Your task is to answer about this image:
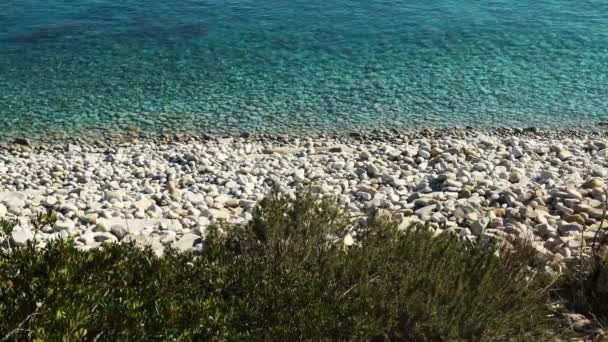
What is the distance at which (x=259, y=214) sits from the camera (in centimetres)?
681

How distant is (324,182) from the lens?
11.1 meters

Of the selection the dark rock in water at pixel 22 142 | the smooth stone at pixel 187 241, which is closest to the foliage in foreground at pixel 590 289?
the smooth stone at pixel 187 241

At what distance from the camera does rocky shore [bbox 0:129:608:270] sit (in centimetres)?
859

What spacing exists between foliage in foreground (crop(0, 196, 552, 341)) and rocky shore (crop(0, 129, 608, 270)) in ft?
4.37

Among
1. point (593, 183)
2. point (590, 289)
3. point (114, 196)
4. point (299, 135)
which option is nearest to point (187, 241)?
point (114, 196)

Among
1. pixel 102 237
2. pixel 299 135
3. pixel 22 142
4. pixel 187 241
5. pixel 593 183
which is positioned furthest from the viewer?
pixel 299 135

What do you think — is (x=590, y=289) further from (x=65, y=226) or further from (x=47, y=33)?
(x=47, y=33)

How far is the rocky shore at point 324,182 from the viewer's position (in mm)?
8586

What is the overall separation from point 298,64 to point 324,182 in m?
8.36

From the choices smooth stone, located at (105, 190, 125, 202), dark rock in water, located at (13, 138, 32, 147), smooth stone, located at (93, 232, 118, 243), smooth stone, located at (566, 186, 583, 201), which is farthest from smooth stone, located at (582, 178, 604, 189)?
dark rock in water, located at (13, 138, 32, 147)

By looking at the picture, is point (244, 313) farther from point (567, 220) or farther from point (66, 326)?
point (567, 220)

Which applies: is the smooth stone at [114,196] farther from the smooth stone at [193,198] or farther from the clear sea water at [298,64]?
the clear sea water at [298,64]

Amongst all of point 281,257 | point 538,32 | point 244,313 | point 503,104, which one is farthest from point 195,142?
point 538,32

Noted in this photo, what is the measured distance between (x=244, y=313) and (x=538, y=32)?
19.4m
